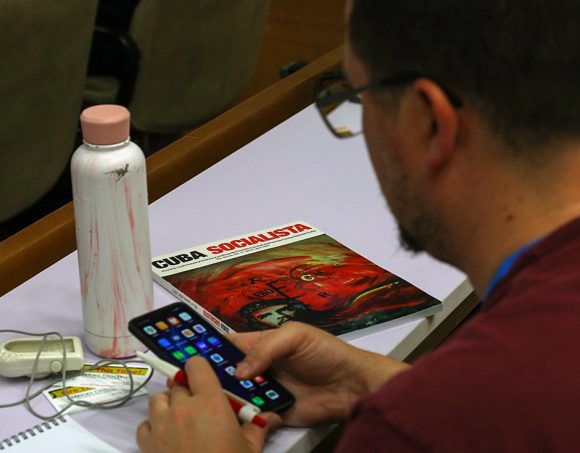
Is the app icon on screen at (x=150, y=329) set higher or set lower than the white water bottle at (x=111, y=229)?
lower

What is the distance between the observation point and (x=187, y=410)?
0.86 meters

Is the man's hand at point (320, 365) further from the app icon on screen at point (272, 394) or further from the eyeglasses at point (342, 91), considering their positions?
the eyeglasses at point (342, 91)

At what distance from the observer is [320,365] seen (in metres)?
0.98

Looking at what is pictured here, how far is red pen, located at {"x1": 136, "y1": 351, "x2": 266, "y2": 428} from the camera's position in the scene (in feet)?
2.90

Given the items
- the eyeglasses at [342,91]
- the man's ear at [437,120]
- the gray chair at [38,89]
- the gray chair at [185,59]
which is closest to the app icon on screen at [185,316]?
the eyeglasses at [342,91]

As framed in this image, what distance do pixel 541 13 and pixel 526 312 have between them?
0.24 m

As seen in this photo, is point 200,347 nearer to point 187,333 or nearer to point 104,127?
point 187,333

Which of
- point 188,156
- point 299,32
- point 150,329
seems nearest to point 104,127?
point 150,329

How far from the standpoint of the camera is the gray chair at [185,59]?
2.19 m

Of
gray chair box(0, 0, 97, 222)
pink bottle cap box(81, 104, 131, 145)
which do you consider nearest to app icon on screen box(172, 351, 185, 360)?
pink bottle cap box(81, 104, 131, 145)

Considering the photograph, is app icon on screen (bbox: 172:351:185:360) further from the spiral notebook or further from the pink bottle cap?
the pink bottle cap

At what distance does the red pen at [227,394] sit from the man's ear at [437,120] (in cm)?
29

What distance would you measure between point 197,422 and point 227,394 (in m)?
0.06

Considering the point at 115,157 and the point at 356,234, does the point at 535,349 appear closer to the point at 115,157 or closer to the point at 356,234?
the point at 115,157
